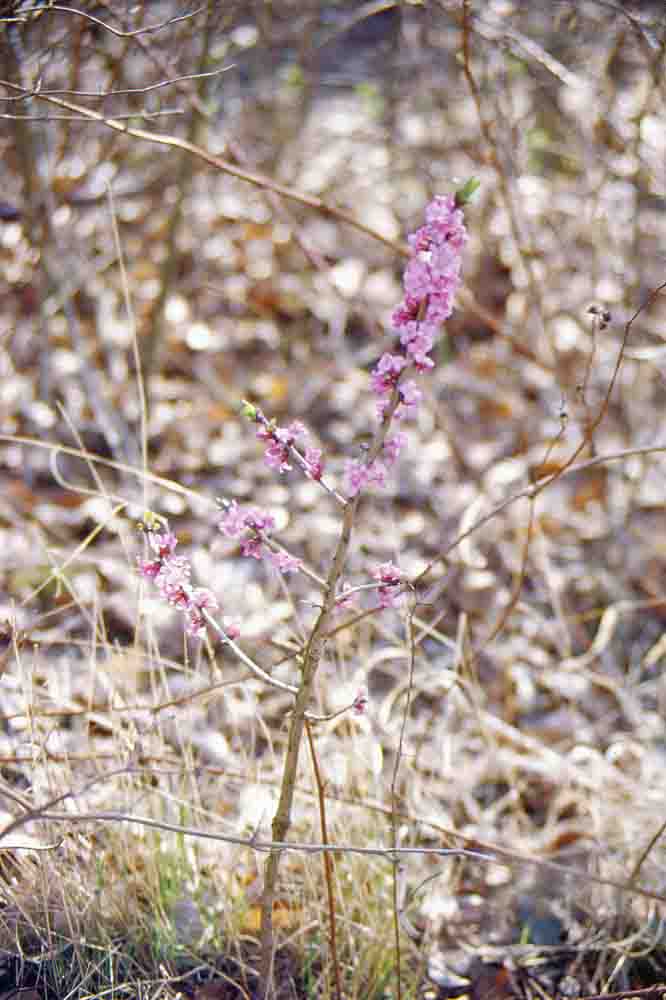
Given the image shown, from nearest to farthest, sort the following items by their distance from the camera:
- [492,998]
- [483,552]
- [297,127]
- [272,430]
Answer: [272,430], [492,998], [483,552], [297,127]

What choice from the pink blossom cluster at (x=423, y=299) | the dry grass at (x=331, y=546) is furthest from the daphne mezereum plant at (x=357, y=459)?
the dry grass at (x=331, y=546)

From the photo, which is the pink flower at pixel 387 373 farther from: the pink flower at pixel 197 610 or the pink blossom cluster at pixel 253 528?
the pink flower at pixel 197 610

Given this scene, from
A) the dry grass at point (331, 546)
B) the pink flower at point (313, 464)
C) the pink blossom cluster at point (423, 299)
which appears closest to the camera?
the pink blossom cluster at point (423, 299)

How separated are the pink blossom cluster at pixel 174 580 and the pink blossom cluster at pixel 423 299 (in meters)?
0.22

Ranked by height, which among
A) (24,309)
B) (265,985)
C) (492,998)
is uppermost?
(24,309)

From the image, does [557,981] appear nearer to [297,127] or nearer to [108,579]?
[108,579]

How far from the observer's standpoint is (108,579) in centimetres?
260

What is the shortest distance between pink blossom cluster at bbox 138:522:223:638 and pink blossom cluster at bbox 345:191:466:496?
0.22 meters

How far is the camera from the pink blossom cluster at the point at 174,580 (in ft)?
4.03

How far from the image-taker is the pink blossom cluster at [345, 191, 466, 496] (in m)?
1.10

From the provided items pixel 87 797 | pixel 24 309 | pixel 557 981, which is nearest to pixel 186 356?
pixel 24 309

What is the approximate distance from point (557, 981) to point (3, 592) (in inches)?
57.2

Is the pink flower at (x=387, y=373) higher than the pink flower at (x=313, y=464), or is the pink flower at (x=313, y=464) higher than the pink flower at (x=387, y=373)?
the pink flower at (x=387, y=373)

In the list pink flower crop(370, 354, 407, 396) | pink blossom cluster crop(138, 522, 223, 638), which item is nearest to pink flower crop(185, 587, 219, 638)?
pink blossom cluster crop(138, 522, 223, 638)
